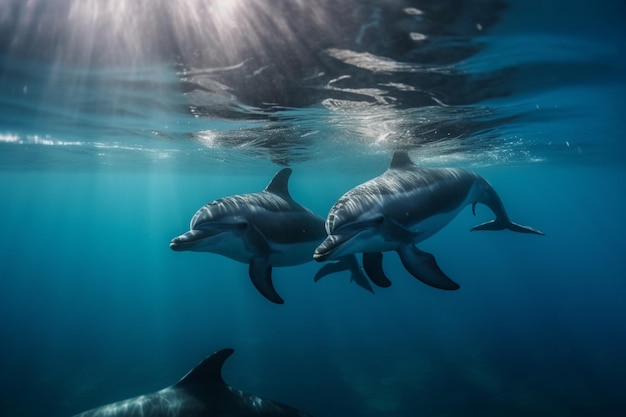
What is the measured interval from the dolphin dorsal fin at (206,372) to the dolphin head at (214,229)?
1.58 metres

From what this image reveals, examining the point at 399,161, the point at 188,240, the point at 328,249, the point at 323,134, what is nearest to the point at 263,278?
the point at 188,240

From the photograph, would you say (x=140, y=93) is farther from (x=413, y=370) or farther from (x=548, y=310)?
(x=548, y=310)

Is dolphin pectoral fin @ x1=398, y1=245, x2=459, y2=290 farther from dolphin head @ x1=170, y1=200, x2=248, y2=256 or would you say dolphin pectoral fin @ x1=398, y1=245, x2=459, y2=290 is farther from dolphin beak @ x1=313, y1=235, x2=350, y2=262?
dolphin head @ x1=170, y1=200, x2=248, y2=256

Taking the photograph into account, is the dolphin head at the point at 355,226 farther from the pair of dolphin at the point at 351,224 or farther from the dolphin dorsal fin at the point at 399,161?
the dolphin dorsal fin at the point at 399,161

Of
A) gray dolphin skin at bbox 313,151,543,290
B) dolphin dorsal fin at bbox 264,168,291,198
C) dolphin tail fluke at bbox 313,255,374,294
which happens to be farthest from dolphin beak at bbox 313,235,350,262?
dolphin tail fluke at bbox 313,255,374,294

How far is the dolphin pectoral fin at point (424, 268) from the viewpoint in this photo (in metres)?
5.07

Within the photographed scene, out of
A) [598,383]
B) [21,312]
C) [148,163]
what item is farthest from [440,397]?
[21,312]

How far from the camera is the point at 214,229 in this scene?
6008 millimetres

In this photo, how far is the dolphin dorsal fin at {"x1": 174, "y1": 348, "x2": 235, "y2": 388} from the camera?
6.16m

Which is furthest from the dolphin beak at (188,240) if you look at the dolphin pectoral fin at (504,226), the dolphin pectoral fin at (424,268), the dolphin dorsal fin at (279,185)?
the dolphin pectoral fin at (504,226)

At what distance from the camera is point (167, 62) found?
873 centimetres

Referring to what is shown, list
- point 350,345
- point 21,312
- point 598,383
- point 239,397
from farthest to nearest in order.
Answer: point 21,312 < point 350,345 < point 598,383 < point 239,397

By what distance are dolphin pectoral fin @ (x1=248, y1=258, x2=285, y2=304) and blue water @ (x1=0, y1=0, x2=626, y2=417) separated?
4.05m

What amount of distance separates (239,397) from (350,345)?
13.6 metres
